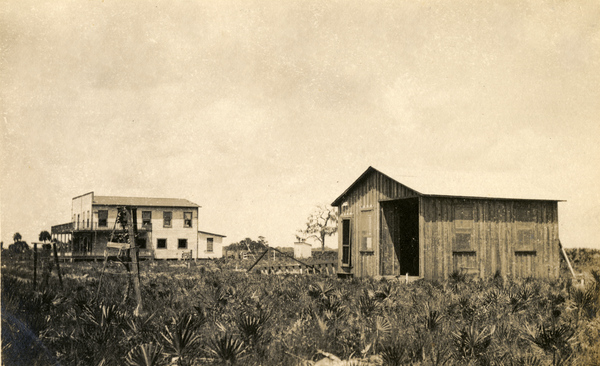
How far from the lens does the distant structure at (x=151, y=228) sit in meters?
47.0

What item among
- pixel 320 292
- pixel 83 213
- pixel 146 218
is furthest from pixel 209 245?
pixel 320 292

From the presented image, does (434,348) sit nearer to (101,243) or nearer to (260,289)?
(260,289)

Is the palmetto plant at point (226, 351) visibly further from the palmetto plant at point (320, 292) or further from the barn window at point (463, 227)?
the barn window at point (463, 227)

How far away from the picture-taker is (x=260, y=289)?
12.8 metres

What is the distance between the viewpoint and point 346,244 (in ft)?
70.4

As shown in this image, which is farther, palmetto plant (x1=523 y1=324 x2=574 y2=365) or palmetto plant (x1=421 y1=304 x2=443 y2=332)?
palmetto plant (x1=421 y1=304 x2=443 y2=332)

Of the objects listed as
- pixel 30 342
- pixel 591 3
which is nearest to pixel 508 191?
pixel 591 3

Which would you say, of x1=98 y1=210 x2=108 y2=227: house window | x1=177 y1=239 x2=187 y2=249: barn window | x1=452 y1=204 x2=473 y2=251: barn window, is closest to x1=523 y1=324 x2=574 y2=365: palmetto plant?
x1=452 y1=204 x2=473 y2=251: barn window

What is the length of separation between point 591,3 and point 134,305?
10.3m

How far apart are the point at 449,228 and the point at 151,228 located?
39137 millimetres

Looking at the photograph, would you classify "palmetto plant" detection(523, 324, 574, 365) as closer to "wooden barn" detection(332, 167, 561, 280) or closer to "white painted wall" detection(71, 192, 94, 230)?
"wooden barn" detection(332, 167, 561, 280)

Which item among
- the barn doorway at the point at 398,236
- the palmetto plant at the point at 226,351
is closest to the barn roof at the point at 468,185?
the barn doorway at the point at 398,236

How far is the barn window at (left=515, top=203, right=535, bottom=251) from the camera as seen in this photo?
1875 cm

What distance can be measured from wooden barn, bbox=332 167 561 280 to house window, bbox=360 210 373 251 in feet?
0.14
